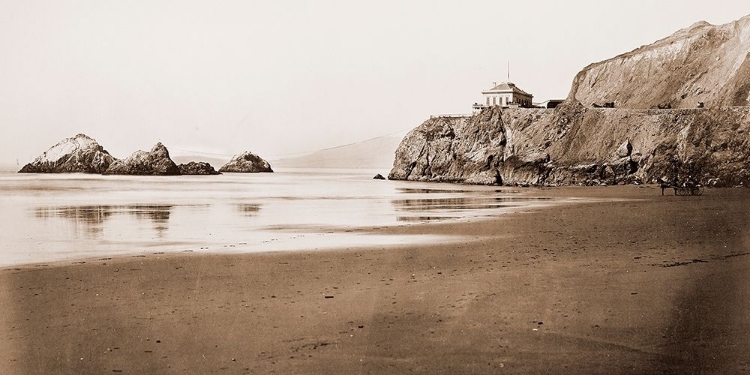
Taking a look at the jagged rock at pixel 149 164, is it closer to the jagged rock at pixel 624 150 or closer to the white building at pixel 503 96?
the white building at pixel 503 96

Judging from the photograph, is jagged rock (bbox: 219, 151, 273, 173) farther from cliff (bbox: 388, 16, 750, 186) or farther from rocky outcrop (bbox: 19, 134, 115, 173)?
cliff (bbox: 388, 16, 750, 186)

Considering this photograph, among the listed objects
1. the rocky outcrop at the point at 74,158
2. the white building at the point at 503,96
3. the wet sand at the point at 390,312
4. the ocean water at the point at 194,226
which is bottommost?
the wet sand at the point at 390,312

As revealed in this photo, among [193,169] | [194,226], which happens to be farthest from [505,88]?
[194,226]

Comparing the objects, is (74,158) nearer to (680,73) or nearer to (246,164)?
(246,164)

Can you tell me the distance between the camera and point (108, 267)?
45.4ft

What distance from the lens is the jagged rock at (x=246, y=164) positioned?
141 meters

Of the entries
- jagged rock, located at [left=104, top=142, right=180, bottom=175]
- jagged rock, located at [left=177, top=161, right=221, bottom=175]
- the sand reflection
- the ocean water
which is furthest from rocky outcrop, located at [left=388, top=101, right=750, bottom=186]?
jagged rock, located at [left=177, top=161, right=221, bottom=175]

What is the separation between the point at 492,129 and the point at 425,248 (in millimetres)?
59104

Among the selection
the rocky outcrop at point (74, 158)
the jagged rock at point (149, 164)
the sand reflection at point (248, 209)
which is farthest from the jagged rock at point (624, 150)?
the rocky outcrop at point (74, 158)

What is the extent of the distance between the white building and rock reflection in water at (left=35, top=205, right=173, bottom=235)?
5600 centimetres

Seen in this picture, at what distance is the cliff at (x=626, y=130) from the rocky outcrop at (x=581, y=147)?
102 mm

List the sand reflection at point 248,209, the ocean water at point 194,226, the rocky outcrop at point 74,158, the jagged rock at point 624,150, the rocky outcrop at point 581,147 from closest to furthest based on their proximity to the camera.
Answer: the ocean water at point 194,226
the sand reflection at point 248,209
the rocky outcrop at point 581,147
the jagged rock at point 624,150
the rocky outcrop at point 74,158

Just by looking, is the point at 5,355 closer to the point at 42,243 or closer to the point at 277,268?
the point at 277,268

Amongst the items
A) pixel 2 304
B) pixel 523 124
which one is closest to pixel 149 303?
pixel 2 304
